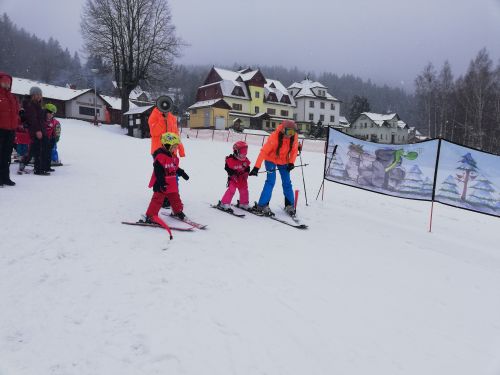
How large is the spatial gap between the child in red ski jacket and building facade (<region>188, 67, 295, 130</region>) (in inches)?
1898

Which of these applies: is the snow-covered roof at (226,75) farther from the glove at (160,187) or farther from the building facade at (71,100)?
the glove at (160,187)

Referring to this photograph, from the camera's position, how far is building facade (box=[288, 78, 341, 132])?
69938 millimetres

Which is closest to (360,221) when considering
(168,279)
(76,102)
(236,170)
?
(236,170)

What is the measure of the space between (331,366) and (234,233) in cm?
307

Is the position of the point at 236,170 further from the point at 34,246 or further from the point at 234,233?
the point at 34,246

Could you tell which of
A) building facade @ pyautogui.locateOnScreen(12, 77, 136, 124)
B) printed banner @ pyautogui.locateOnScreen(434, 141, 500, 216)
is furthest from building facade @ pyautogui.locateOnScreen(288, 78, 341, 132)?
printed banner @ pyautogui.locateOnScreen(434, 141, 500, 216)

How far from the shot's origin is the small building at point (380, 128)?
243 ft

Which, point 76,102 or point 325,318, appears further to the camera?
point 76,102

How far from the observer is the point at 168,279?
11.8 ft

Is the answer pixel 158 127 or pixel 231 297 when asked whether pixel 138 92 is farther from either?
pixel 231 297

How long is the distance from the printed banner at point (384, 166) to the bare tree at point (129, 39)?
32.2 metres

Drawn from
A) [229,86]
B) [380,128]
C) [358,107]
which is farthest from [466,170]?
[358,107]

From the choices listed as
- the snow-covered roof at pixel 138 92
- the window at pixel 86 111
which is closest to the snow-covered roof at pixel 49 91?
the window at pixel 86 111

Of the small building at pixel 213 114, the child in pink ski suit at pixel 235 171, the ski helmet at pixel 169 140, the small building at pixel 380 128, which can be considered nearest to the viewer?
the ski helmet at pixel 169 140
